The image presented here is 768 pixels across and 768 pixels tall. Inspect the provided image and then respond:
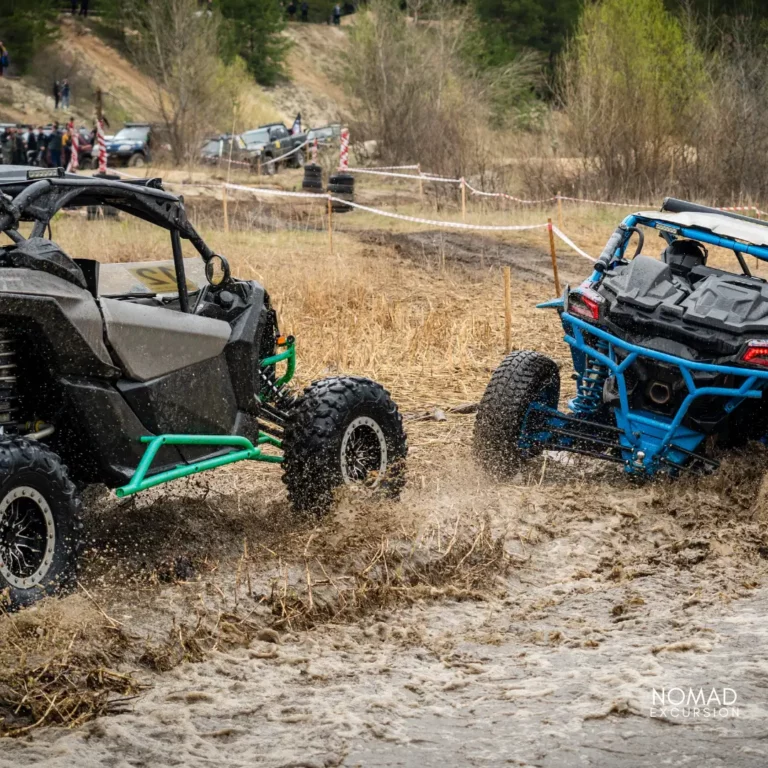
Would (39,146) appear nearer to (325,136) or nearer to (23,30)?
(325,136)

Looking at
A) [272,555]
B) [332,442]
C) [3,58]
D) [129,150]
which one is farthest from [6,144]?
[272,555]

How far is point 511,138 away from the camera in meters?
33.4

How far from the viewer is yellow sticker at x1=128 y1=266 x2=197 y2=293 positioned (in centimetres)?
629

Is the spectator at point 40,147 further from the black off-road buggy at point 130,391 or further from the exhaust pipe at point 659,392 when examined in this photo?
the exhaust pipe at point 659,392

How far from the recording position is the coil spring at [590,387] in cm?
771

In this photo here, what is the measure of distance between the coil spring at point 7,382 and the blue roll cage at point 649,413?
3418 millimetres

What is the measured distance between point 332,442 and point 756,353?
7.72ft

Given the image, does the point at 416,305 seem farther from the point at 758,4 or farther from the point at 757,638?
the point at 758,4

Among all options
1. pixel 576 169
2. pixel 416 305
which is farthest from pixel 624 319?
pixel 576 169

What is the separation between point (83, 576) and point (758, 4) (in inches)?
1657

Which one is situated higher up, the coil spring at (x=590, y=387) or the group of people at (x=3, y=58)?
the group of people at (x=3, y=58)

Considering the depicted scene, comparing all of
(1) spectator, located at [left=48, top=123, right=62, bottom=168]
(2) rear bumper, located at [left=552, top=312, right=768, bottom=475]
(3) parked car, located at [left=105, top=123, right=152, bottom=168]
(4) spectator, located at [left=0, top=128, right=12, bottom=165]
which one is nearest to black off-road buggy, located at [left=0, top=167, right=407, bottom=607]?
(2) rear bumper, located at [left=552, top=312, right=768, bottom=475]

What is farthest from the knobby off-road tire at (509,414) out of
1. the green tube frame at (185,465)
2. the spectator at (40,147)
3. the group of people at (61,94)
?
the group of people at (61,94)

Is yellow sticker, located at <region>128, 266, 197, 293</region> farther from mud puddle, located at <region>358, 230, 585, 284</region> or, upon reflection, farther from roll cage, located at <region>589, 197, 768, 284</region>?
mud puddle, located at <region>358, 230, 585, 284</region>
